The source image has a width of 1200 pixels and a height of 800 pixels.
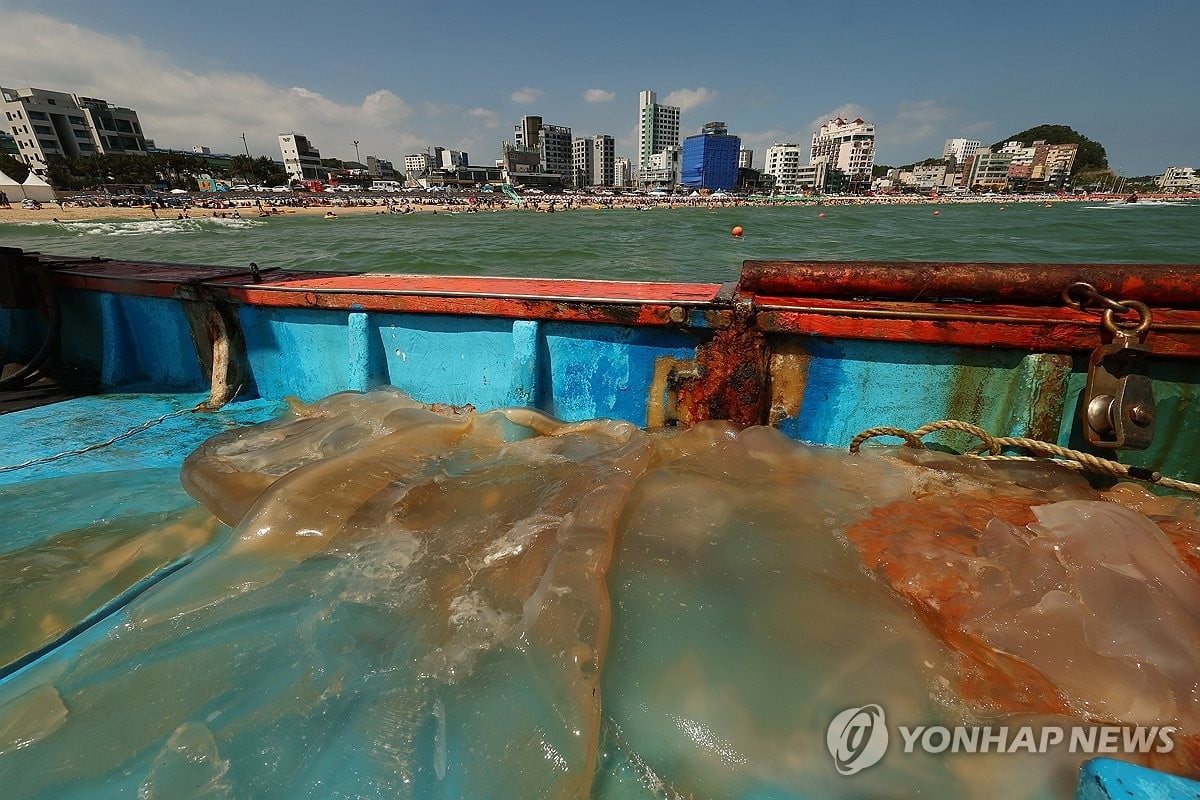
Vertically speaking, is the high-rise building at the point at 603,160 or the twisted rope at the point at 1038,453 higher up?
the high-rise building at the point at 603,160

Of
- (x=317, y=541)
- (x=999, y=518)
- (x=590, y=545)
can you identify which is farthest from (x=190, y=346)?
(x=999, y=518)

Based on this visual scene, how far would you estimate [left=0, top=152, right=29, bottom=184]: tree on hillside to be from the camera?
57406 millimetres

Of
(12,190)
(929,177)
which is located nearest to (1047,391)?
(12,190)

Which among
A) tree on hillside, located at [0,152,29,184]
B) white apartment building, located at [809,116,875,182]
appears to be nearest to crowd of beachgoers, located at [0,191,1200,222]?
tree on hillside, located at [0,152,29,184]

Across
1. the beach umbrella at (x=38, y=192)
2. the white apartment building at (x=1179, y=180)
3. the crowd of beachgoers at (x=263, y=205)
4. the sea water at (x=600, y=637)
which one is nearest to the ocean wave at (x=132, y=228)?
the crowd of beachgoers at (x=263, y=205)

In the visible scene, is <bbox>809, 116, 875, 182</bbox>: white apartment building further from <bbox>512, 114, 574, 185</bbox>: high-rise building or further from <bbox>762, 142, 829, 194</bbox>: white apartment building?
<bbox>512, 114, 574, 185</bbox>: high-rise building

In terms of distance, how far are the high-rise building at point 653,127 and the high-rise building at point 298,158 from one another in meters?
81.3

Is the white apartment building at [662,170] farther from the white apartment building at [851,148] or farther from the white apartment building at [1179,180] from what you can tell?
the white apartment building at [1179,180]

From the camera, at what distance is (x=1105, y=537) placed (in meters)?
1.38

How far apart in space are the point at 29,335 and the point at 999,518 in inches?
276

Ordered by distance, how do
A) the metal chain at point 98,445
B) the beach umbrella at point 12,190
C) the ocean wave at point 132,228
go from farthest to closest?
the beach umbrella at point 12,190
the ocean wave at point 132,228
the metal chain at point 98,445

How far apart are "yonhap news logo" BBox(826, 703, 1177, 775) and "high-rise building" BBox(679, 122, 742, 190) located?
120947mm

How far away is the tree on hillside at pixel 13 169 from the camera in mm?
57406

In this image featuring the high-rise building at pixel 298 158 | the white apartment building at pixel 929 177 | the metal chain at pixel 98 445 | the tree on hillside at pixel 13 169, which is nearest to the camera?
the metal chain at pixel 98 445
